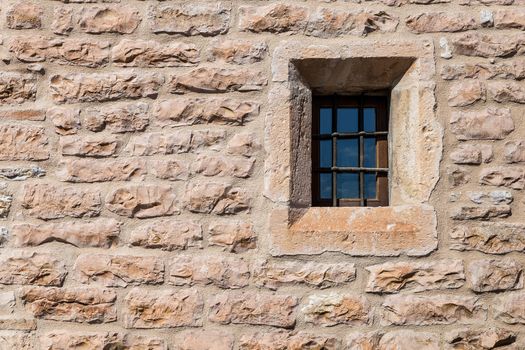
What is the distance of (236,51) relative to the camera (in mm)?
2531

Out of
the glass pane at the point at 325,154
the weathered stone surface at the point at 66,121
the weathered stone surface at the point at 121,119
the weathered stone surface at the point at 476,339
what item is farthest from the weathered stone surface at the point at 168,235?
the weathered stone surface at the point at 476,339

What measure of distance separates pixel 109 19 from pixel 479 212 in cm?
183

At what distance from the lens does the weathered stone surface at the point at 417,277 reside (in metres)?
2.41

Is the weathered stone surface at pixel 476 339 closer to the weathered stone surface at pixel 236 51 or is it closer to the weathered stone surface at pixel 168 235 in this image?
the weathered stone surface at pixel 168 235

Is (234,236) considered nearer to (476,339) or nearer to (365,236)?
(365,236)

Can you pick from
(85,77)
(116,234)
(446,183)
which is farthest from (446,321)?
(85,77)

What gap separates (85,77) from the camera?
8.38 feet

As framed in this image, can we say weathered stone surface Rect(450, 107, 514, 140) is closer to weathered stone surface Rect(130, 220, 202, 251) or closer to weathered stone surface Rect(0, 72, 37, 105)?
weathered stone surface Rect(130, 220, 202, 251)

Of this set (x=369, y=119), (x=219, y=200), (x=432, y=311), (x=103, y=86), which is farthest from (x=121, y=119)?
(x=432, y=311)

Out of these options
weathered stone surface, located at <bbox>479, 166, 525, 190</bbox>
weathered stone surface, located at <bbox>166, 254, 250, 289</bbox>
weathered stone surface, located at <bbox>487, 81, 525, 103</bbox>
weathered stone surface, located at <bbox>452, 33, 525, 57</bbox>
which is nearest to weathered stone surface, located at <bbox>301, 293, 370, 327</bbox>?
weathered stone surface, located at <bbox>166, 254, 250, 289</bbox>

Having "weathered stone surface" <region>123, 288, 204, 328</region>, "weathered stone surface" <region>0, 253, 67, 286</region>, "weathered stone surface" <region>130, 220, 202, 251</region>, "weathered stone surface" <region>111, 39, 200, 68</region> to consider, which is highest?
"weathered stone surface" <region>111, 39, 200, 68</region>

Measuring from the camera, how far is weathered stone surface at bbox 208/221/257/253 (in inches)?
96.2

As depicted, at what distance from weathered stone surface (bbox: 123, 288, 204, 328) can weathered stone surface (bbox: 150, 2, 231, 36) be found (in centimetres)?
114

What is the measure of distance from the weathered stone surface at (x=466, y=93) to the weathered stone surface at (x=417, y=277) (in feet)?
2.25
